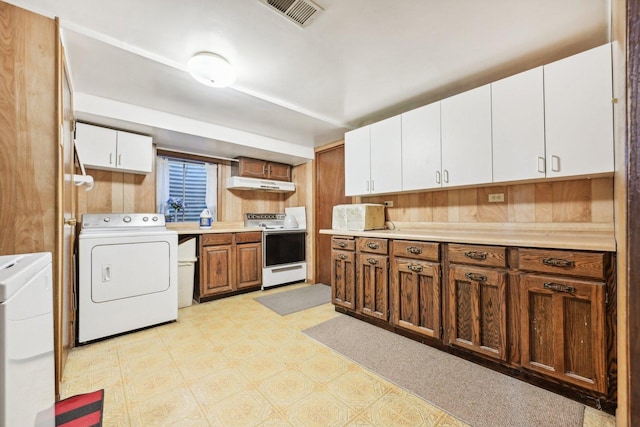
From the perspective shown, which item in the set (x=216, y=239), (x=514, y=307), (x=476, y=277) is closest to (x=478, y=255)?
(x=476, y=277)

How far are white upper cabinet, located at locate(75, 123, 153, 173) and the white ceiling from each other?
14cm

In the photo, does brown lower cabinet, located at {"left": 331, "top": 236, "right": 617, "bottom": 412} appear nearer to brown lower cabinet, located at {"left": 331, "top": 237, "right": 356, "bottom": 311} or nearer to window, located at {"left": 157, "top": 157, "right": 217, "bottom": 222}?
brown lower cabinet, located at {"left": 331, "top": 237, "right": 356, "bottom": 311}

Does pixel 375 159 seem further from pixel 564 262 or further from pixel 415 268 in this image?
pixel 564 262

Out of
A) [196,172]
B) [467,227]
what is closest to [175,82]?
[196,172]

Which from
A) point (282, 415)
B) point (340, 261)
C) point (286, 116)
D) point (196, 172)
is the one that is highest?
point (286, 116)

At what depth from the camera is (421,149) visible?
8.41 feet

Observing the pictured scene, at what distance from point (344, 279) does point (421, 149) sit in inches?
58.3

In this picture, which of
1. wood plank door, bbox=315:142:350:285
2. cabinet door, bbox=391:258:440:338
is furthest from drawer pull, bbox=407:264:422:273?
wood plank door, bbox=315:142:350:285

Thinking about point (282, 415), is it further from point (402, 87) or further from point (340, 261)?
point (402, 87)

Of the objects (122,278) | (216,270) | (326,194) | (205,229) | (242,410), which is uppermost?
(326,194)

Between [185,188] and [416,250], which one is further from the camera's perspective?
[185,188]

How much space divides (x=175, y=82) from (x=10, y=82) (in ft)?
3.42

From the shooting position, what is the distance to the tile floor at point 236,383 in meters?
1.42

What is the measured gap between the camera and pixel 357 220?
285 cm
